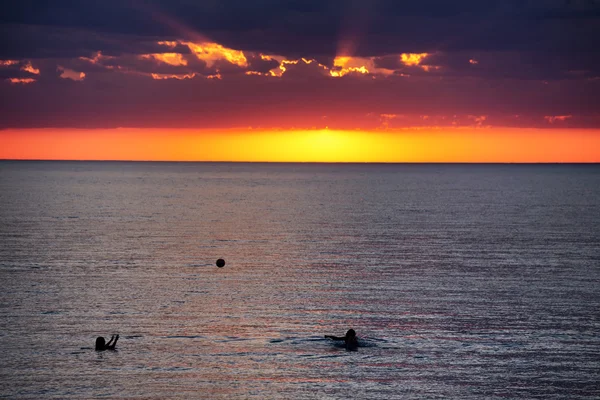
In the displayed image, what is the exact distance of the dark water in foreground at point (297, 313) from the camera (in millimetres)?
29266

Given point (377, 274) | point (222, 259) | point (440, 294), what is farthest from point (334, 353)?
→ point (222, 259)

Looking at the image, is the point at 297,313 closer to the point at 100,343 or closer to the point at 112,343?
the point at 112,343

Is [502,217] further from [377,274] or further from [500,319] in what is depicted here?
[500,319]

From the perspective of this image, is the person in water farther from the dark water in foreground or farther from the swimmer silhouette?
the swimmer silhouette

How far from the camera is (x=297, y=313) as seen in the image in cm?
3978

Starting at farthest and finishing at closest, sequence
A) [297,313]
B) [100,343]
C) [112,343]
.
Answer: [297,313] < [112,343] < [100,343]

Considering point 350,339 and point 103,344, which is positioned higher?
point 350,339

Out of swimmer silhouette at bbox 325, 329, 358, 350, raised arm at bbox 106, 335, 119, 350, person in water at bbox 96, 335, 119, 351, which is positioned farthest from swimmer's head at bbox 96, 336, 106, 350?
swimmer silhouette at bbox 325, 329, 358, 350

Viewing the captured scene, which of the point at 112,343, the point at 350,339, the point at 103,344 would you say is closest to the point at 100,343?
the point at 103,344

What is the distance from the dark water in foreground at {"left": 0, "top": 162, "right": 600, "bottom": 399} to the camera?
96.0 feet

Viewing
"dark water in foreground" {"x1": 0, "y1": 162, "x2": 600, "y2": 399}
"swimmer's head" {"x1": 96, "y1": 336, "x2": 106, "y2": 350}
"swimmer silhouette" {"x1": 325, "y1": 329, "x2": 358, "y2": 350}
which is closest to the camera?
"dark water in foreground" {"x1": 0, "y1": 162, "x2": 600, "y2": 399}

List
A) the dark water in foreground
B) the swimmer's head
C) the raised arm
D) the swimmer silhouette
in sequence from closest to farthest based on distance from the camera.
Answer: the dark water in foreground, the swimmer's head, the raised arm, the swimmer silhouette

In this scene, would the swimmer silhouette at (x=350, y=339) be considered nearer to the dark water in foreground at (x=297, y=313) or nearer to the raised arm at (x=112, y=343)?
the dark water in foreground at (x=297, y=313)

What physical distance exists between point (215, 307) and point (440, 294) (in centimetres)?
1334
